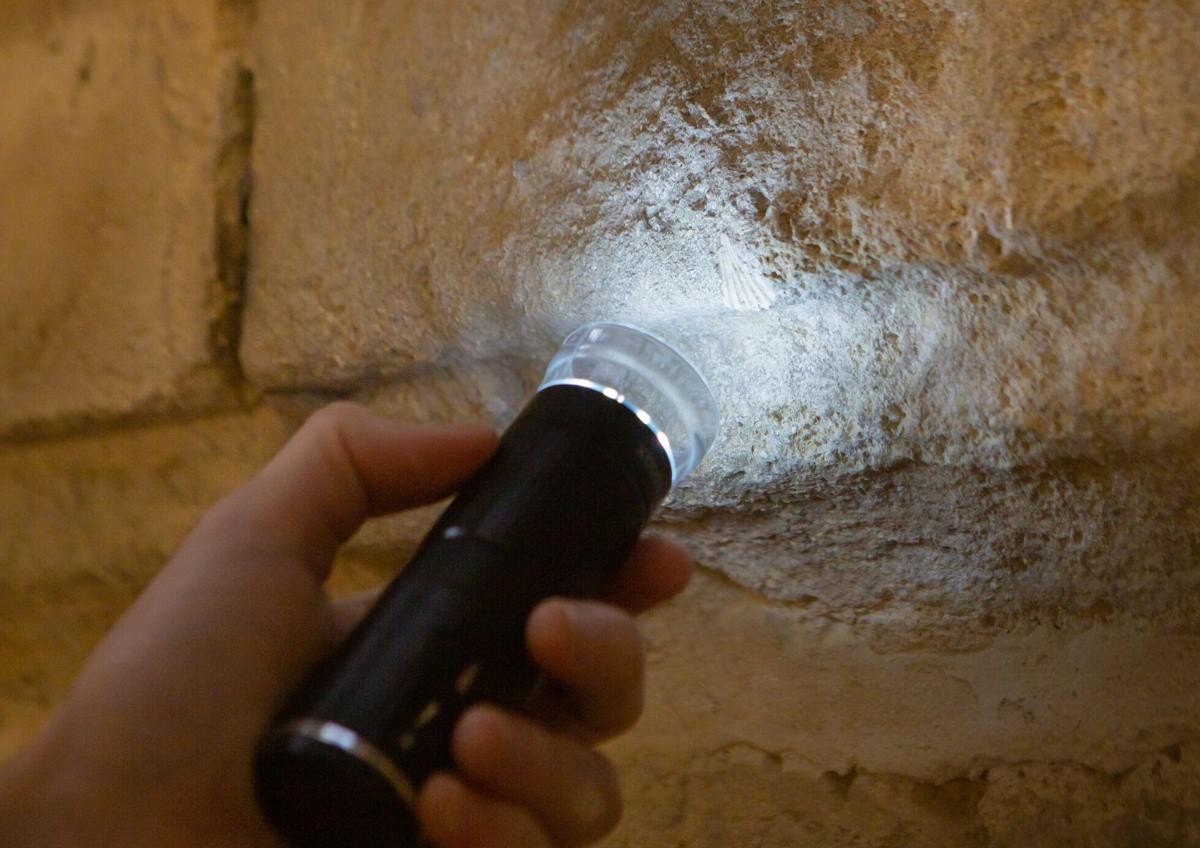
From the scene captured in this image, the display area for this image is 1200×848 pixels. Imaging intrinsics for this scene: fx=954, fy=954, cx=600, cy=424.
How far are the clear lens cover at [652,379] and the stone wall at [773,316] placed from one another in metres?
0.05

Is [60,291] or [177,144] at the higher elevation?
[177,144]

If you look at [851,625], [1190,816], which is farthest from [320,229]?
[1190,816]

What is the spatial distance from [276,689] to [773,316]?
0.35m

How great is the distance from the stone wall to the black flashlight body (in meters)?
0.15

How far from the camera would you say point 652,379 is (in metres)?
0.53

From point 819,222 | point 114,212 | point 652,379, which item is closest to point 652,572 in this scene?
point 652,379

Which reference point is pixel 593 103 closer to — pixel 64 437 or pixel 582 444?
pixel 582 444

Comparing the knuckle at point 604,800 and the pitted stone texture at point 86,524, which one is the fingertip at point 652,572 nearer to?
the knuckle at point 604,800

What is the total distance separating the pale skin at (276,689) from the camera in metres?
0.43

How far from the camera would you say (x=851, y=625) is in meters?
0.65

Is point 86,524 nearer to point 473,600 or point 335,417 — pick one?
point 335,417

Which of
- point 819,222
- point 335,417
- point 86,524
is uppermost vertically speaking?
point 819,222

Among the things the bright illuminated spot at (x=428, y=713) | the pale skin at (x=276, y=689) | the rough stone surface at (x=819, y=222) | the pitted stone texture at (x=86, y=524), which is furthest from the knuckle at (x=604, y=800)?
the pitted stone texture at (x=86, y=524)

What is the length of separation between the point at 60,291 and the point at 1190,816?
3.22 ft
